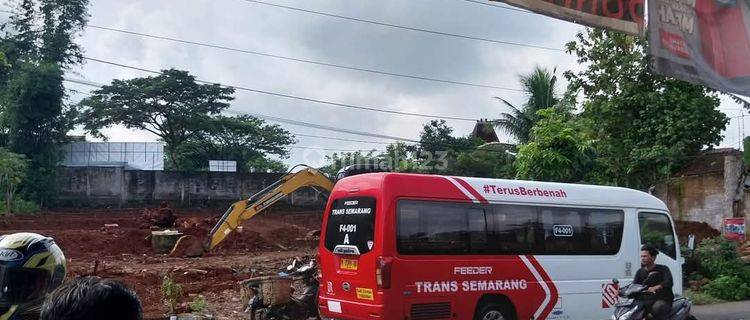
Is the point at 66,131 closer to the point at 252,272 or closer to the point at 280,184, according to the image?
the point at 280,184

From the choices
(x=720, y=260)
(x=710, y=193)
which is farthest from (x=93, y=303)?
(x=710, y=193)

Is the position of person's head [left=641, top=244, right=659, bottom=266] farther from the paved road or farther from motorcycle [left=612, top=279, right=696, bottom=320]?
the paved road

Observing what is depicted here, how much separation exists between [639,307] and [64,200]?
1397 inches

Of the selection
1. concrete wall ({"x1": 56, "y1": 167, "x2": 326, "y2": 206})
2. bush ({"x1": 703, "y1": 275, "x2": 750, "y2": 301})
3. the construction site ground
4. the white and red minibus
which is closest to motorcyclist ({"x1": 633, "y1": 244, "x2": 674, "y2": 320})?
the white and red minibus

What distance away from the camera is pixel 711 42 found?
25.4ft

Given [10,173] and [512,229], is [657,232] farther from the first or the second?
[10,173]

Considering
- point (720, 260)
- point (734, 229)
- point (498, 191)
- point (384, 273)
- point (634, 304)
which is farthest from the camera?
point (734, 229)

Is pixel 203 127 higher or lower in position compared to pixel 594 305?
higher

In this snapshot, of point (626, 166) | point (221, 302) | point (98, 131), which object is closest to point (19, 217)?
point (98, 131)

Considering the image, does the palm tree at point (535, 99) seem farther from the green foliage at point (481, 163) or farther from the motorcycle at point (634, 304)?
the motorcycle at point (634, 304)

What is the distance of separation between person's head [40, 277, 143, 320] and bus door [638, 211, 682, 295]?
38.9ft

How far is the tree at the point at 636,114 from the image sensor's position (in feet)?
69.0

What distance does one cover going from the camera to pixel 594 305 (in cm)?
1164

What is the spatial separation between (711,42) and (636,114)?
1522 cm
